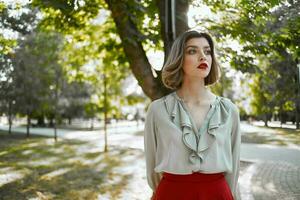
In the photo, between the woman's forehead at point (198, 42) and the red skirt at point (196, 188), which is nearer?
the red skirt at point (196, 188)

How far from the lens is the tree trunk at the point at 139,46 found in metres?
4.70

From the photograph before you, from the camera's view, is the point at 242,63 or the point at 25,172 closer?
the point at 242,63

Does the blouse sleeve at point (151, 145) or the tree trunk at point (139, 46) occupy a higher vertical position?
the tree trunk at point (139, 46)

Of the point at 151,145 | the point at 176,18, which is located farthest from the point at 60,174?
the point at 151,145

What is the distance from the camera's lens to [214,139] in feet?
7.22

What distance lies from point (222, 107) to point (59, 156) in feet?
37.8

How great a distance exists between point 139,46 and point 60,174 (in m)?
5.66

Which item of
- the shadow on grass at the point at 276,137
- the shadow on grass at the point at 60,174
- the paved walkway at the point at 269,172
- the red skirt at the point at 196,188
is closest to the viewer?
the red skirt at the point at 196,188

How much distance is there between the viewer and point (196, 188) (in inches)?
85.3

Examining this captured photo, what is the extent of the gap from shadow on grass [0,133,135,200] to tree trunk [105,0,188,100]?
3.21 m

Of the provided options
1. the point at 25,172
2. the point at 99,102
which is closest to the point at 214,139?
the point at 25,172

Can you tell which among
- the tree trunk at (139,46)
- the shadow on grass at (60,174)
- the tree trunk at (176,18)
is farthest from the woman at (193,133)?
the shadow on grass at (60,174)

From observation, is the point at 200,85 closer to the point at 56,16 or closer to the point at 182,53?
the point at 182,53

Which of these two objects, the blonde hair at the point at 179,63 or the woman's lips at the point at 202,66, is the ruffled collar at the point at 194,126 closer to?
the blonde hair at the point at 179,63
